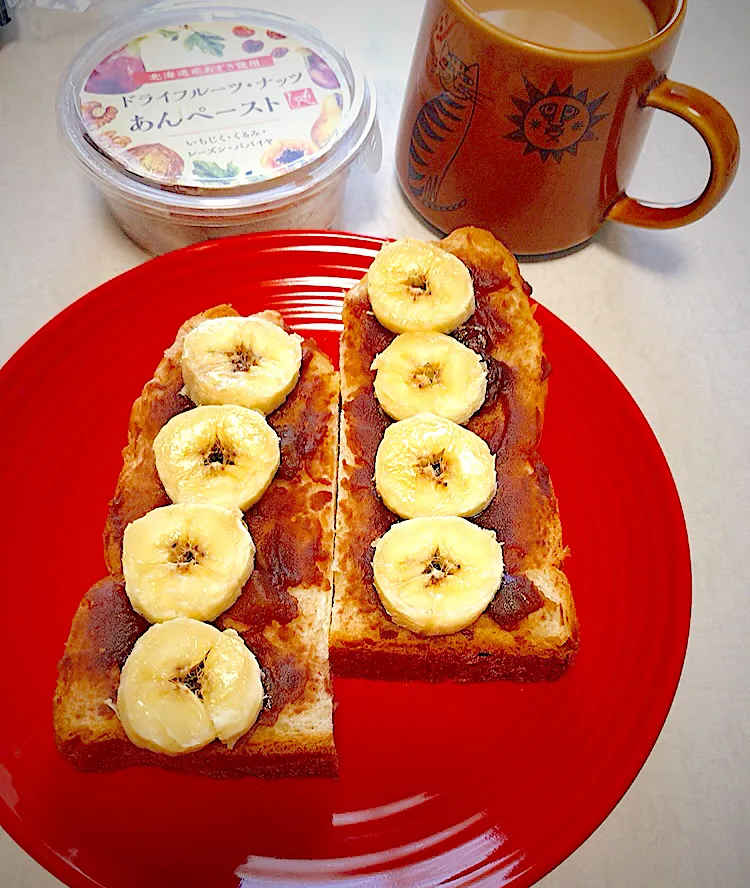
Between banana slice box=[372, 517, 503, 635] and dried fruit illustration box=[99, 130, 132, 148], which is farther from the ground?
dried fruit illustration box=[99, 130, 132, 148]

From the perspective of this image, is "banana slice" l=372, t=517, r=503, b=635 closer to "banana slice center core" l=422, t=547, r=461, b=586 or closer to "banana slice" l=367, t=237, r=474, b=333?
"banana slice center core" l=422, t=547, r=461, b=586

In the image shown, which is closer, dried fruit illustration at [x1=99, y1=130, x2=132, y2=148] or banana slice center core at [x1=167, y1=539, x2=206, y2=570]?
banana slice center core at [x1=167, y1=539, x2=206, y2=570]

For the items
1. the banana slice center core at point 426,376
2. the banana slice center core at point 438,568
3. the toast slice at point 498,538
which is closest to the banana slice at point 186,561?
the toast slice at point 498,538

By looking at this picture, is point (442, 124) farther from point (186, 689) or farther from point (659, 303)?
point (186, 689)

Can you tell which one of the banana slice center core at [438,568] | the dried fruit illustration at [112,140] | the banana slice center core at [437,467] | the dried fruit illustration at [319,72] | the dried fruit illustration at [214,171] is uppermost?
the dried fruit illustration at [319,72]

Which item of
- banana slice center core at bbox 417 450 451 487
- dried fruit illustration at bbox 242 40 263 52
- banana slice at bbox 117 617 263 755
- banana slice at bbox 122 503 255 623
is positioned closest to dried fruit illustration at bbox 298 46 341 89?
dried fruit illustration at bbox 242 40 263 52

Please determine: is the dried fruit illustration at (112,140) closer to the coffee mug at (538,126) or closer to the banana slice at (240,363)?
the banana slice at (240,363)
